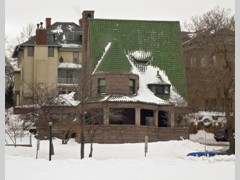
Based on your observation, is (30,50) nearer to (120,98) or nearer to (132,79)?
(132,79)

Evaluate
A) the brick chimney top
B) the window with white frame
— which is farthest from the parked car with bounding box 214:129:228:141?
the window with white frame

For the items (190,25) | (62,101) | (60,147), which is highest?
(190,25)

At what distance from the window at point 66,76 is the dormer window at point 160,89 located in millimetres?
18473

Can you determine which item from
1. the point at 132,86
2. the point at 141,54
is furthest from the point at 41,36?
the point at 132,86

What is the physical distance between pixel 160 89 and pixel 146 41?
5.96 meters

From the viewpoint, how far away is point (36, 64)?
6994 centimetres

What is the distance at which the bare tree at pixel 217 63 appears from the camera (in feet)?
135

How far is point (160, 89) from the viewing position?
180ft

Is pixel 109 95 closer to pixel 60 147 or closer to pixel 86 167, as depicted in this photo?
pixel 60 147

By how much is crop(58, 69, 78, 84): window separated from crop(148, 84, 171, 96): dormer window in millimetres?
18473

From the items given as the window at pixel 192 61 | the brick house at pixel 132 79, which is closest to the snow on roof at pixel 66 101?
the brick house at pixel 132 79

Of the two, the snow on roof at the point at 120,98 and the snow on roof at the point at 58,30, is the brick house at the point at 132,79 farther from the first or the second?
the snow on roof at the point at 58,30

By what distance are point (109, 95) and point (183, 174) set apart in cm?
2777

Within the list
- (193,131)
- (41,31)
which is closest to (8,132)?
(193,131)
